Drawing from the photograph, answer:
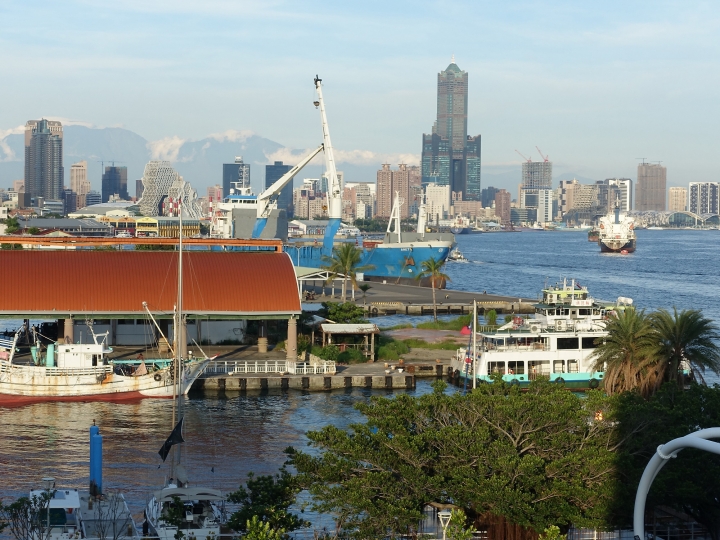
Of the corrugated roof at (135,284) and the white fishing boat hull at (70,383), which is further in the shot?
the corrugated roof at (135,284)

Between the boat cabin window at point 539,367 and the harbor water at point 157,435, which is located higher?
the boat cabin window at point 539,367

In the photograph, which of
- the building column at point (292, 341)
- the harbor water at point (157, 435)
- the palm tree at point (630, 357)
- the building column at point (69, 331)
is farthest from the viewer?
the building column at point (292, 341)

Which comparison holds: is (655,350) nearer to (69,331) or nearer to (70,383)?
(70,383)

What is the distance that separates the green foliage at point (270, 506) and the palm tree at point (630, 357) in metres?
23.8

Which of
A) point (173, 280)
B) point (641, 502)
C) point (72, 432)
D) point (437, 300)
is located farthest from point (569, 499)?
point (437, 300)

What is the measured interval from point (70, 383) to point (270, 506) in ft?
94.5

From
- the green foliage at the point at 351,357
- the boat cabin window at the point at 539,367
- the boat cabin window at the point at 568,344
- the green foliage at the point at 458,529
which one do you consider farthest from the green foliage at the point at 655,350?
the green foliage at the point at 458,529

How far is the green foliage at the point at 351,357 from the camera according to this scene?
61.6 meters

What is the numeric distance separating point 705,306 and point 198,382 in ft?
231

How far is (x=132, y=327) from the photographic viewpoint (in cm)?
6309

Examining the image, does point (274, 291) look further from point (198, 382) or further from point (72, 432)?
point (72, 432)

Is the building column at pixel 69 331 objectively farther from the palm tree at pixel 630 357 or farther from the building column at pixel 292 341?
the palm tree at pixel 630 357

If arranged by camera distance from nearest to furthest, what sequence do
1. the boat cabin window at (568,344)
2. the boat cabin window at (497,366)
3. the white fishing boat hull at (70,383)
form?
the white fishing boat hull at (70,383) < the boat cabin window at (497,366) < the boat cabin window at (568,344)

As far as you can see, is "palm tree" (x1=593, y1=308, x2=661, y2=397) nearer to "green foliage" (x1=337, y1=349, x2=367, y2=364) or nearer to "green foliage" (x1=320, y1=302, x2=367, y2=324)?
"green foliage" (x1=337, y1=349, x2=367, y2=364)
